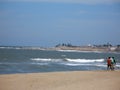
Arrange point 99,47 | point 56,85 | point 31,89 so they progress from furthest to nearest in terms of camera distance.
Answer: point 99,47 < point 56,85 < point 31,89

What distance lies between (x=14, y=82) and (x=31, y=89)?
1574mm

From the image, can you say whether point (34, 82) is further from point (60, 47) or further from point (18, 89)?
point (60, 47)

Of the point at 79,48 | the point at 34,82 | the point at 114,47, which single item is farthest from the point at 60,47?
the point at 34,82

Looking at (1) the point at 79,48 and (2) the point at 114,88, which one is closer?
(2) the point at 114,88

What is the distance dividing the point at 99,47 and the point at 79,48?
9789mm

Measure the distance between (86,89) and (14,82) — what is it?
8.80 feet

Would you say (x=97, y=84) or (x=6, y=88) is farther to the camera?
(x=97, y=84)

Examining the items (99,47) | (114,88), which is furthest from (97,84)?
(99,47)

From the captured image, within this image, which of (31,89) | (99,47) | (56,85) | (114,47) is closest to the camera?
(31,89)

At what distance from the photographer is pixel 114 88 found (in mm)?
10203

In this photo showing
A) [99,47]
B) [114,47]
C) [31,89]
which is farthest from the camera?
[99,47]

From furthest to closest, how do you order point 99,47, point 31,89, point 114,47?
1. point 99,47
2. point 114,47
3. point 31,89

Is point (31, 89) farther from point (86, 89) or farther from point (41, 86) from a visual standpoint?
point (86, 89)

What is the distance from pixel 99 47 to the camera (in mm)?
149125
